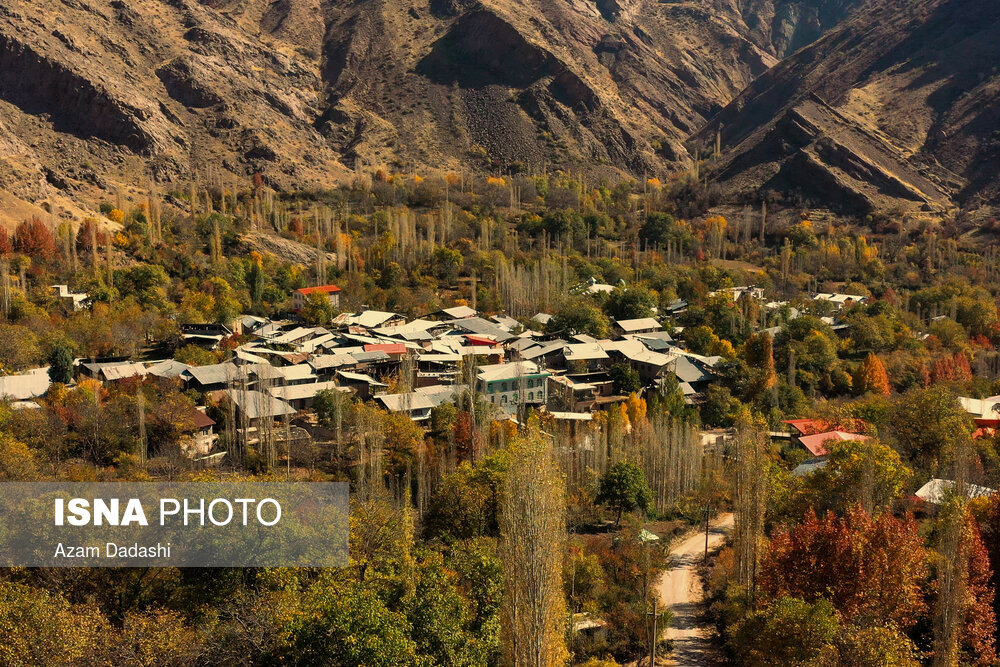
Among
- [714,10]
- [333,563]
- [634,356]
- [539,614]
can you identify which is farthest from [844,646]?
[714,10]

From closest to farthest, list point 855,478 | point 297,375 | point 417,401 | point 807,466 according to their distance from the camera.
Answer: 1. point 855,478
2. point 807,466
3. point 417,401
4. point 297,375

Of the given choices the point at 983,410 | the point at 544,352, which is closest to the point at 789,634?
the point at 983,410

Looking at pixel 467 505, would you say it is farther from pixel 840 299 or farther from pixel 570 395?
pixel 840 299

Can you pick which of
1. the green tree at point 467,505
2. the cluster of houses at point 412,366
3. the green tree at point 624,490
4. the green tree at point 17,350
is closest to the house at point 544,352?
the cluster of houses at point 412,366

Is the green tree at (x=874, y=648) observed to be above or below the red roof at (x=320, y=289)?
below

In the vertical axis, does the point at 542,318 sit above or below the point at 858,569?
above

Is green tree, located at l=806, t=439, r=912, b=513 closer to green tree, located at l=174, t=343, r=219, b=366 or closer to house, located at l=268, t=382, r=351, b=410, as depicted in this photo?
house, located at l=268, t=382, r=351, b=410

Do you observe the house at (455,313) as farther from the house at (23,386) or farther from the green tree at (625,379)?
the house at (23,386)
